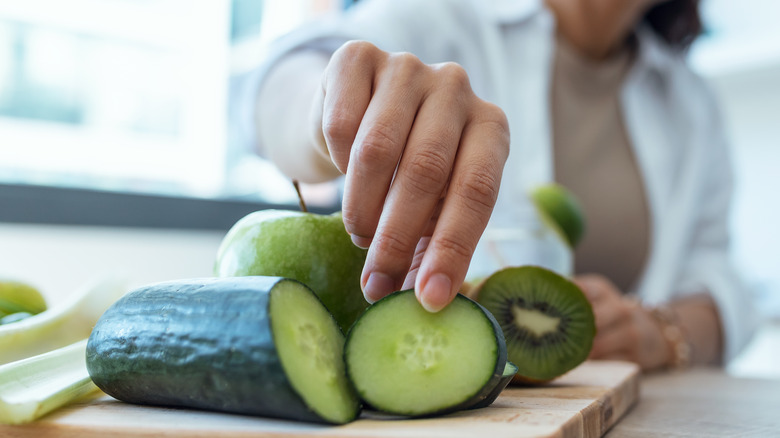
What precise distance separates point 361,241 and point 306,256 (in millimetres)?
50

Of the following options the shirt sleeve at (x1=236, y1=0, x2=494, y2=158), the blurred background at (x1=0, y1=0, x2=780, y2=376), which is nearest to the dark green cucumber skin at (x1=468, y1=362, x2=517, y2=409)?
the shirt sleeve at (x1=236, y1=0, x2=494, y2=158)

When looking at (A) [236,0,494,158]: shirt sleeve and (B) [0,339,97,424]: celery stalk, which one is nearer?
(B) [0,339,97,424]: celery stalk

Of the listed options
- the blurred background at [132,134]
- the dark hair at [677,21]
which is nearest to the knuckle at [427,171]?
the blurred background at [132,134]

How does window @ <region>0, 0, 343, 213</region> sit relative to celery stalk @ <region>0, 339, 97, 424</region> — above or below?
above

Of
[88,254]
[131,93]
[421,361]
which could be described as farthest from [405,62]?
[131,93]

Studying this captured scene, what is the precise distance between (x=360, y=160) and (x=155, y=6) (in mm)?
1711

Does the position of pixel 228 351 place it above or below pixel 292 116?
below

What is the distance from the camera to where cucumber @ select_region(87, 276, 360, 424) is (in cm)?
42

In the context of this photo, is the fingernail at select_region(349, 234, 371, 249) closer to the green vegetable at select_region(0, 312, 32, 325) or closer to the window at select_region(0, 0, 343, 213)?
the green vegetable at select_region(0, 312, 32, 325)

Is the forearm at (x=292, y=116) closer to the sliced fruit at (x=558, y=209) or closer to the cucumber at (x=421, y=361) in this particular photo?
the sliced fruit at (x=558, y=209)

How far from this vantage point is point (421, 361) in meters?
0.46

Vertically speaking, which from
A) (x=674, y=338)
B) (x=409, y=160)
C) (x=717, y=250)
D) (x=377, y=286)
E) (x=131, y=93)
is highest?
(x=131, y=93)

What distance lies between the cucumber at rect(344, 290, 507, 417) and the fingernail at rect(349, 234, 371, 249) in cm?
11

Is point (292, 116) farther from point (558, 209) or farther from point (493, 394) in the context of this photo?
point (493, 394)
